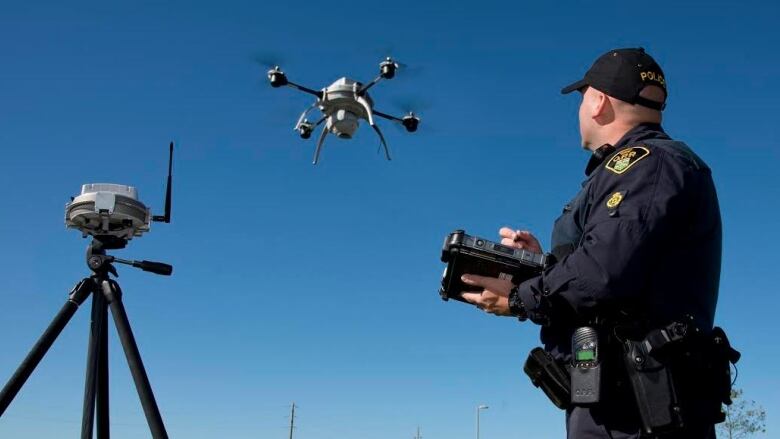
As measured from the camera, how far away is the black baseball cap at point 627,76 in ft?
11.2

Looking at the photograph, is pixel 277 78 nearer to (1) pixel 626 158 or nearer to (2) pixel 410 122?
(2) pixel 410 122

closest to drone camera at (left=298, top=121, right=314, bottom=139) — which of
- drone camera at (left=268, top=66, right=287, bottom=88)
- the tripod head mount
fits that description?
drone camera at (left=268, top=66, right=287, bottom=88)

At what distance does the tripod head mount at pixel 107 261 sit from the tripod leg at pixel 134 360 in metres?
0.12

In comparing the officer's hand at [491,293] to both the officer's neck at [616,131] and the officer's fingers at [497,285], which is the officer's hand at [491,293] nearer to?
the officer's fingers at [497,285]

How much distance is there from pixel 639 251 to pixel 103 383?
492 centimetres

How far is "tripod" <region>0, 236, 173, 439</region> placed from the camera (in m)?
6.02

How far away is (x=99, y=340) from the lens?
625 cm

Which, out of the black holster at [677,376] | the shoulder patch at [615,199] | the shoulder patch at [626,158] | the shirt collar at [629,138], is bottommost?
the black holster at [677,376]

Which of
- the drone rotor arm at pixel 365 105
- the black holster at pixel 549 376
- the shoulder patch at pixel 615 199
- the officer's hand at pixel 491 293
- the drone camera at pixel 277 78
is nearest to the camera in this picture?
the shoulder patch at pixel 615 199

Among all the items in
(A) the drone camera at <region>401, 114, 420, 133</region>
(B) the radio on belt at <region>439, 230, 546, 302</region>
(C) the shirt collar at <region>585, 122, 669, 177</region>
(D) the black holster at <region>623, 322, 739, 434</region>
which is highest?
(A) the drone camera at <region>401, 114, 420, 133</region>

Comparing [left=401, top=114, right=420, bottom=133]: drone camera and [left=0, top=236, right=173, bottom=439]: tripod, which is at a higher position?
[left=401, top=114, right=420, bottom=133]: drone camera

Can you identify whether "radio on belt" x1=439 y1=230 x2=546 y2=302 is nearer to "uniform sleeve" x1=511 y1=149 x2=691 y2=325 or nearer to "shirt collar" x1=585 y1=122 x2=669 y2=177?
"uniform sleeve" x1=511 y1=149 x2=691 y2=325

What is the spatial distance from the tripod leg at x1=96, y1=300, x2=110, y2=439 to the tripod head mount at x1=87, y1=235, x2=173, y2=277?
228 millimetres

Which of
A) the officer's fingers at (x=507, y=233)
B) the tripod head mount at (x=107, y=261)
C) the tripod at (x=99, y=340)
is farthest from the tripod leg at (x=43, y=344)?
the officer's fingers at (x=507, y=233)
